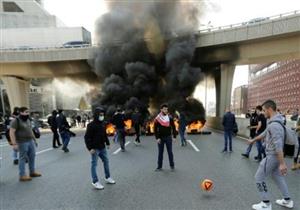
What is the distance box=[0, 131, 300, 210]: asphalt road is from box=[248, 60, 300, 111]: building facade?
154 feet

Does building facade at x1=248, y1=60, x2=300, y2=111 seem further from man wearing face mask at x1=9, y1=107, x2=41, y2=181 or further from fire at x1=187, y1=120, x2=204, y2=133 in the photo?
man wearing face mask at x1=9, y1=107, x2=41, y2=181

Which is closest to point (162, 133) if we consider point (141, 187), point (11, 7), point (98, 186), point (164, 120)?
point (164, 120)

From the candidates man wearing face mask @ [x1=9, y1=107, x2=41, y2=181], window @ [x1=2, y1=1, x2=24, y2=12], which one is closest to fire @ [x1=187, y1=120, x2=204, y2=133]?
man wearing face mask @ [x1=9, y1=107, x2=41, y2=181]

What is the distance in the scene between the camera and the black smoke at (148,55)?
77.6 ft

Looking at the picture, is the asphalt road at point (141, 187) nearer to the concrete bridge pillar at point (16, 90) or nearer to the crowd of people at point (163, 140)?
the crowd of people at point (163, 140)

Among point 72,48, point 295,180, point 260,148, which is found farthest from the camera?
point 72,48

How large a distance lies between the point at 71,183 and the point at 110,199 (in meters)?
1.55

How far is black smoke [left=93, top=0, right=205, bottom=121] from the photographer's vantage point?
2364 centimetres

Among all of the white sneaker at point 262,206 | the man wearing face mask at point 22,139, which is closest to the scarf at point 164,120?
the man wearing face mask at point 22,139

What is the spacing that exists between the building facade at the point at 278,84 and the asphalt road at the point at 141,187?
46789 millimetres

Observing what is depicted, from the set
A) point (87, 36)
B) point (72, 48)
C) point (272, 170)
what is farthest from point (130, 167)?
point (87, 36)

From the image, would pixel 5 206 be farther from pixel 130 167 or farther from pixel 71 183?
pixel 130 167

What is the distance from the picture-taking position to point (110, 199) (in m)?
5.01

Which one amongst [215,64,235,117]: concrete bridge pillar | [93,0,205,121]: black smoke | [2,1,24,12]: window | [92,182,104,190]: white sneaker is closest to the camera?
[92,182,104,190]: white sneaker
